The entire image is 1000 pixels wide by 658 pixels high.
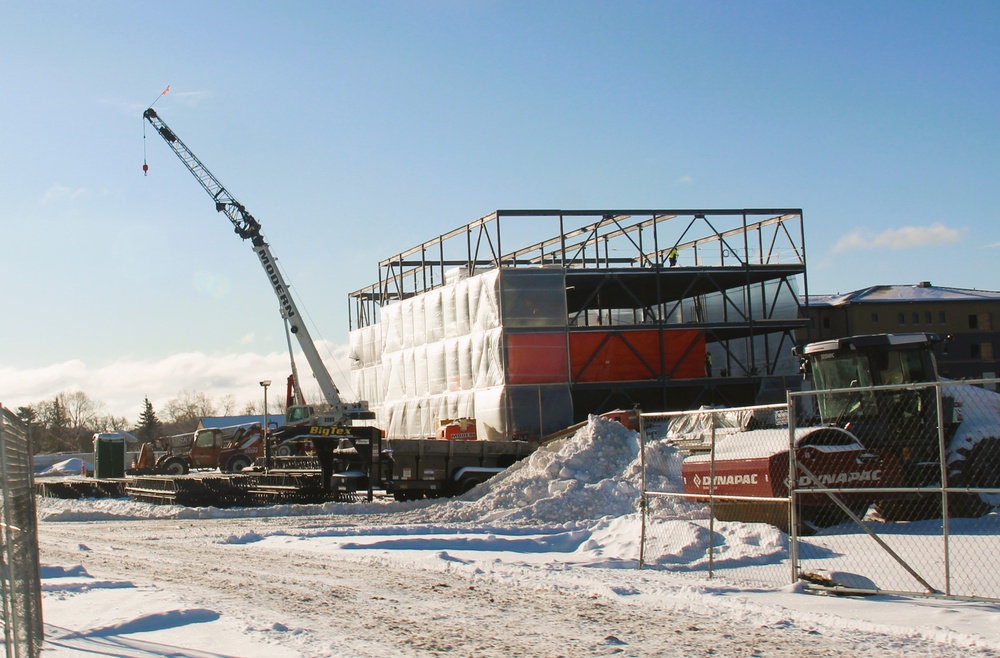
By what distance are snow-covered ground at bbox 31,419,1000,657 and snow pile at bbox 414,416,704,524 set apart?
9 cm

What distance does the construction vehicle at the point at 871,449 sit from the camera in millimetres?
15742

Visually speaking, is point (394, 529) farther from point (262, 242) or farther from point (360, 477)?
point (262, 242)

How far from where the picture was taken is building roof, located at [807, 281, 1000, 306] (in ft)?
263

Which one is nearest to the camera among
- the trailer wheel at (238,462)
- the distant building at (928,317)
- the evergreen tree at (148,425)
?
the trailer wheel at (238,462)

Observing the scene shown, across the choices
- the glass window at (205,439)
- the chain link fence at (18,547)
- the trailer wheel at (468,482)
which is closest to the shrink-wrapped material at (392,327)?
the glass window at (205,439)

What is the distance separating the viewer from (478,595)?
1125 centimetres

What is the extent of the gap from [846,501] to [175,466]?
36.6 m

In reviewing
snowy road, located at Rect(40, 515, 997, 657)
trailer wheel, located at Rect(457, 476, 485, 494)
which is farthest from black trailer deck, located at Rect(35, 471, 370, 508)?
snowy road, located at Rect(40, 515, 997, 657)

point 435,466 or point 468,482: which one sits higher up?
point 435,466

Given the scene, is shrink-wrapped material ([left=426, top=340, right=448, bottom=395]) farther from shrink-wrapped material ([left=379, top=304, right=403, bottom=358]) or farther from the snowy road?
the snowy road

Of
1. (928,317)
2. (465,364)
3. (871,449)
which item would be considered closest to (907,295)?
(928,317)

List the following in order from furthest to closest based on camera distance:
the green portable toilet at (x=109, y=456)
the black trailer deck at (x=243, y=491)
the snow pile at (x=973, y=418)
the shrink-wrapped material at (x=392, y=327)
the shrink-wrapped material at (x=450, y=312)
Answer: the shrink-wrapped material at (x=392, y=327) → the shrink-wrapped material at (x=450, y=312) → the green portable toilet at (x=109, y=456) → the black trailer deck at (x=243, y=491) → the snow pile at (x=973, y=418)

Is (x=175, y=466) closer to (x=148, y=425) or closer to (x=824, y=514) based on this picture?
(x=824, y=514)

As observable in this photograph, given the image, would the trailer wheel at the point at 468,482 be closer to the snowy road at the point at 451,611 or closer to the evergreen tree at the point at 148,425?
the snowy road at the point at 451,611
